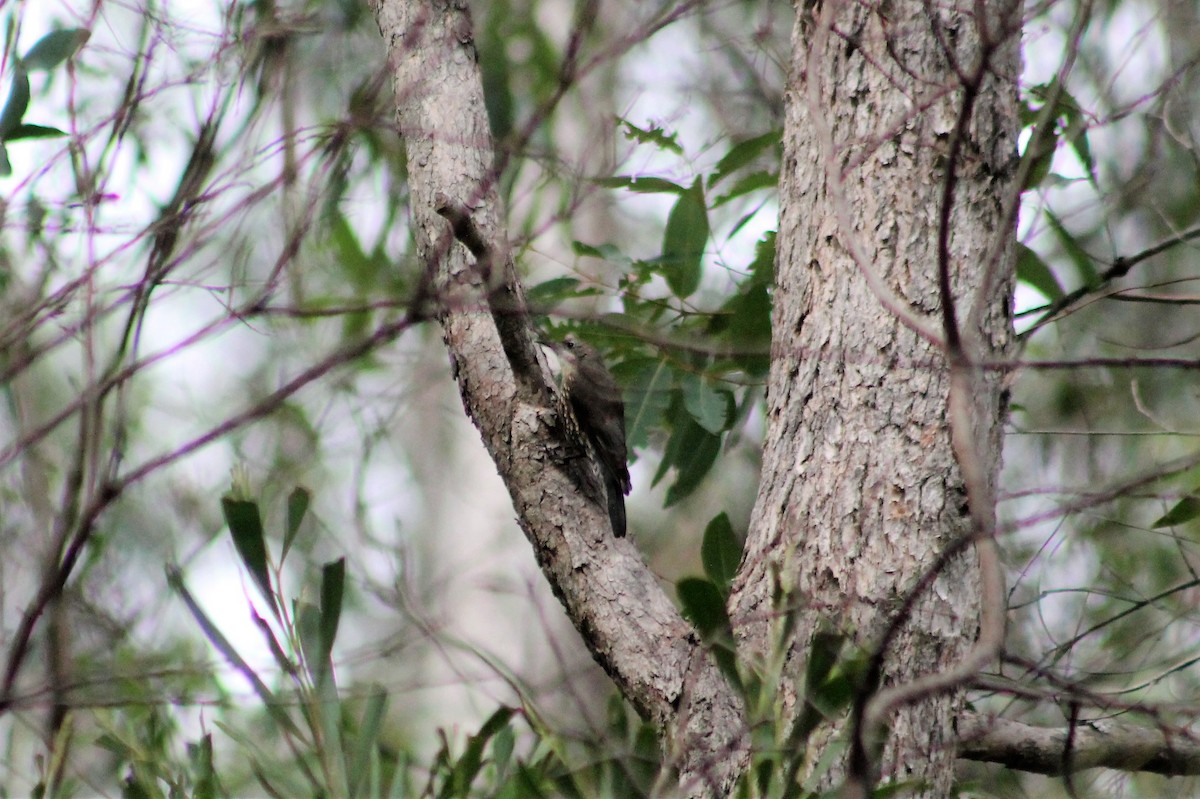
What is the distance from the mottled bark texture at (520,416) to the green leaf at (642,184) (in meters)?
0.47

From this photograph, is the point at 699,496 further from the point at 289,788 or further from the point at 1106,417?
the point at 289,788

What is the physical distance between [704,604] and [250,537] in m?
0.68

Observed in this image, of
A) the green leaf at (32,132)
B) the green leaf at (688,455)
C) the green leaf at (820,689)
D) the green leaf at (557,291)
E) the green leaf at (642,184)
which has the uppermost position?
the green leaf at (642,184)

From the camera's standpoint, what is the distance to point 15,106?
2012mm

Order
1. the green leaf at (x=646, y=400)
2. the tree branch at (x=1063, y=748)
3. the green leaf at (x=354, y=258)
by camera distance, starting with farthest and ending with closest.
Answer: the green leaf at (x=354, y=258), the green leaf at (x=646, y=400), the tree branch at (x=1063, y=748)

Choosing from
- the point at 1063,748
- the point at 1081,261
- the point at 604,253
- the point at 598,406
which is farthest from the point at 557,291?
the point at 1063,748

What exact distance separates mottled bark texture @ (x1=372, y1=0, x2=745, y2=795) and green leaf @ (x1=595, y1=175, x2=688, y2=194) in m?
0.47

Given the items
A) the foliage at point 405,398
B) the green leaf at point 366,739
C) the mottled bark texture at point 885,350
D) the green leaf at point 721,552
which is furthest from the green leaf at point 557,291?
the green leaf at point 366,739

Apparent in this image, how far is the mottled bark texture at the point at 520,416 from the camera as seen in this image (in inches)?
81.7

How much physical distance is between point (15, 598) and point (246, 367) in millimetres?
3133

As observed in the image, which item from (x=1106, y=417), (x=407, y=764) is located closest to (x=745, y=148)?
(x=407, y=764)

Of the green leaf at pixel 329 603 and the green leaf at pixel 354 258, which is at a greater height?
the green leaf at pixel 354 258

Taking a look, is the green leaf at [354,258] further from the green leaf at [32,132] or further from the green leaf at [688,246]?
the green leaf at [32,132]

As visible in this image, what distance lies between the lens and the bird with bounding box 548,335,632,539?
2.90 metres
